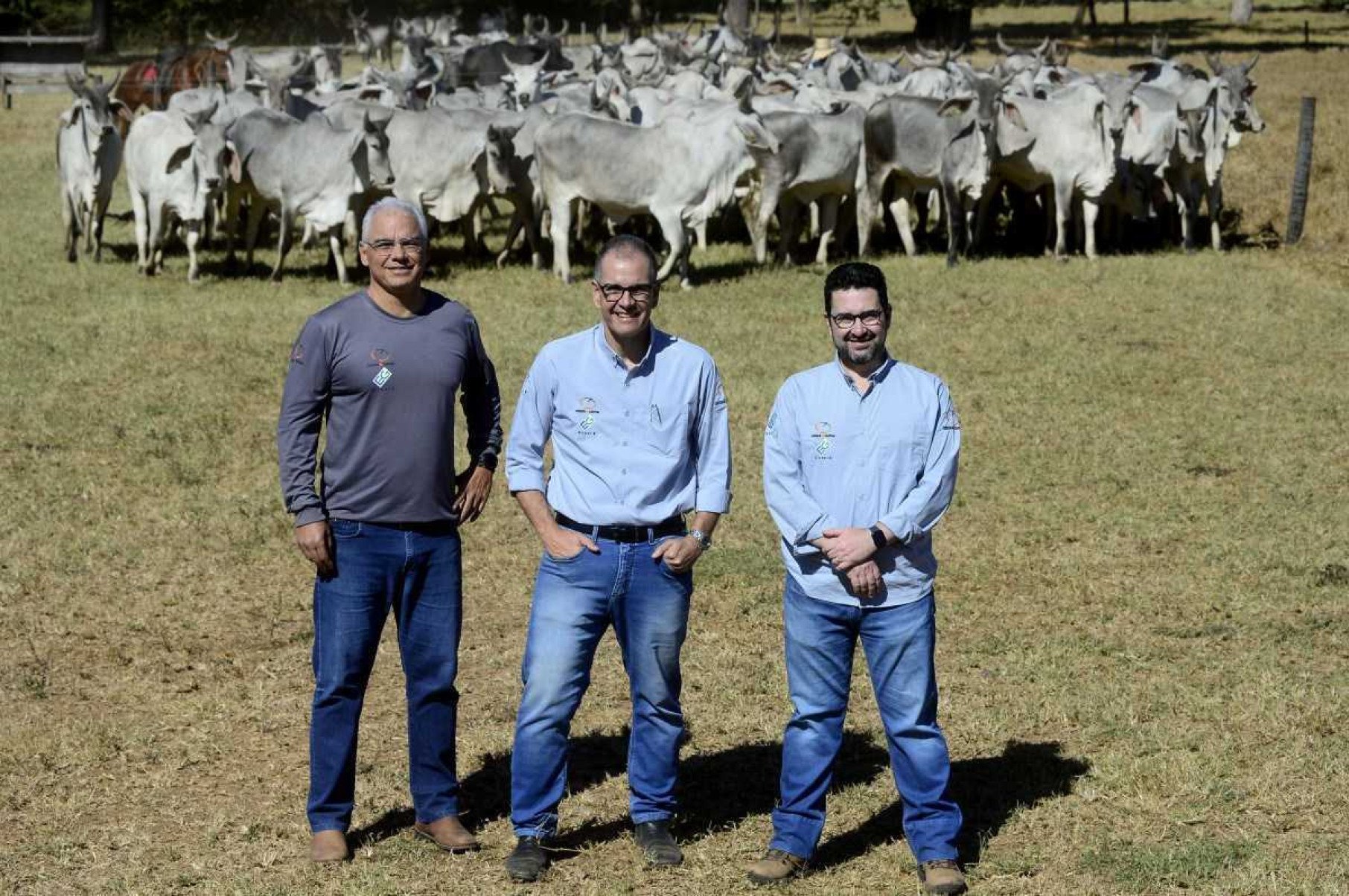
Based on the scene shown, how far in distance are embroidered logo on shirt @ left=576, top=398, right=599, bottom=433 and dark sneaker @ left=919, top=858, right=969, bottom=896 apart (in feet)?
5.45

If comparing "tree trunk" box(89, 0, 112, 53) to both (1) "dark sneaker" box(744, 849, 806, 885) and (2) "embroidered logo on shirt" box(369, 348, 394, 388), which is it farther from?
(1) "dark sneaker" box(744, 849, 806, 885)

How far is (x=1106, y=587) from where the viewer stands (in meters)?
8.84

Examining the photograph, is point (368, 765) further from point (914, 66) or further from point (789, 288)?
point (914, 66)

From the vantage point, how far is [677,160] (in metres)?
16.9

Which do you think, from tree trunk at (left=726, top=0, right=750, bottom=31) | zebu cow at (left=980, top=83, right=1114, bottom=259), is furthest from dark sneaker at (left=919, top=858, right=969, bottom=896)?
tree trunk at (left=726, top=0, right=750, bottom=31)

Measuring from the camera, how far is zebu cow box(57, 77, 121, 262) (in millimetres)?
17703

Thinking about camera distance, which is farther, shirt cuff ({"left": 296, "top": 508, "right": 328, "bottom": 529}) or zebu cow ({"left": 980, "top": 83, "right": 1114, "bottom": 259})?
A: zebu cow ({"left": 980, "top": 83, "right": 1114, "bottom": 259})

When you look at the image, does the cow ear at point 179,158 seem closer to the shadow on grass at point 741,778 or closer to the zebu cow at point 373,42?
the shadow on grass at point 741,778

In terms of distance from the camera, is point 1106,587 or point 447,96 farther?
point 447,96

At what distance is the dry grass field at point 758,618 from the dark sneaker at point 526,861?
81 mm

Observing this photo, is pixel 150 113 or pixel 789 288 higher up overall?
pixel 150 113

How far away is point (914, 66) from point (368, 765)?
21080mm

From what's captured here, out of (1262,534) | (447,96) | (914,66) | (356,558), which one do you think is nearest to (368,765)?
(356,558)

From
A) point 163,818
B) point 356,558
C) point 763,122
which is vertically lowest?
point 163,818
